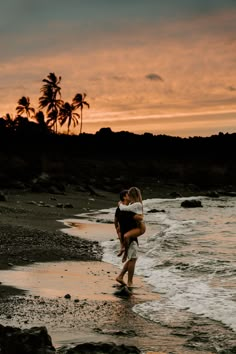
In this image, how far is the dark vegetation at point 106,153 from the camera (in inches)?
2680

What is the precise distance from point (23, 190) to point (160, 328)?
31.5m

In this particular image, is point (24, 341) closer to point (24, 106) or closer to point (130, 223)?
point (130, 223)

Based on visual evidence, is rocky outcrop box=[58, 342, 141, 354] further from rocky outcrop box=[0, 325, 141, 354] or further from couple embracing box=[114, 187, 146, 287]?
couple embracing box=[114, 187, 146, 287]

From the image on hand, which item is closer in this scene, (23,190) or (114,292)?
(114,292)

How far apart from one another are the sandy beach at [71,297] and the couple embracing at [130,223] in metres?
0.49

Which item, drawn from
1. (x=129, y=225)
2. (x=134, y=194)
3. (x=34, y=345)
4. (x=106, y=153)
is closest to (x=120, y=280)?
(x=129, y=225)

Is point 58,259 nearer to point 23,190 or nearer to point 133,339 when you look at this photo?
point 133,339

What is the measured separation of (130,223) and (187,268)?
3014mm

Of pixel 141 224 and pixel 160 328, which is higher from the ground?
pixel 141 224

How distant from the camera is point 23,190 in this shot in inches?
1535

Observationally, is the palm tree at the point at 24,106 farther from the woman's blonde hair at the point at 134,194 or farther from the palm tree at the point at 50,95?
the woman's blonde hair at the point at 134,194

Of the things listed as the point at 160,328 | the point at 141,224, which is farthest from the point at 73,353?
the point at 141,224

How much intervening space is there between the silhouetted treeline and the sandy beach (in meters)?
41.3

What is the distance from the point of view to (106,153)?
85.3m
